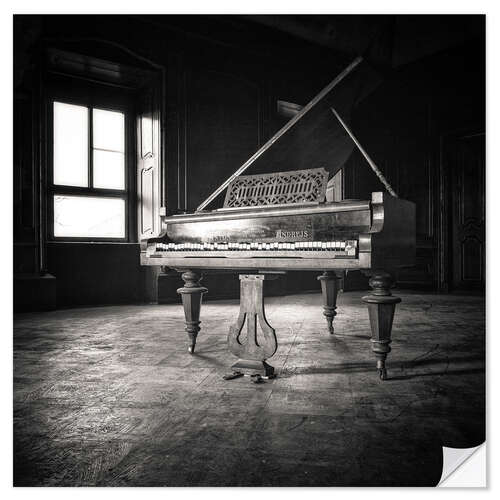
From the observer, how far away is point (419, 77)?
3.85 meters

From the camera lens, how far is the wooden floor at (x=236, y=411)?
1542 mm

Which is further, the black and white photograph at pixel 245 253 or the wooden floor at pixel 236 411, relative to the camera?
the black and white photograph at pixel 245 253

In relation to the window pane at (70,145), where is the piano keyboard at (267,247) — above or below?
below

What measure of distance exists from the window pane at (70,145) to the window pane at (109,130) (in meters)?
0.16

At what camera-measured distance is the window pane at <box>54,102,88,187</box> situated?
5973 mm

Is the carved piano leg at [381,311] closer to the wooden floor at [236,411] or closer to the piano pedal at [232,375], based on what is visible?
the wooden floor at [236,411]

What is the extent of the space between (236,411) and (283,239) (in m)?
1.07

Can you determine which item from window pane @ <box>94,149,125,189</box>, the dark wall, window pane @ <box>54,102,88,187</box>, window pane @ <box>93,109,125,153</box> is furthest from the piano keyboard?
the dark wall

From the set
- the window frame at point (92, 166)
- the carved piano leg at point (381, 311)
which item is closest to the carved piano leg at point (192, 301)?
the carved piano leg at point (381, 311)

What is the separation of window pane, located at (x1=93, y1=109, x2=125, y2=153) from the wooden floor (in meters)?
3.30

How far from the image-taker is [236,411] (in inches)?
81.5

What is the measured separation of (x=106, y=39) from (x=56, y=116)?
4.39 feet

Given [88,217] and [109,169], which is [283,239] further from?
[109,169]

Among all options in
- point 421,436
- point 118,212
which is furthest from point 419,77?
point 118,212
